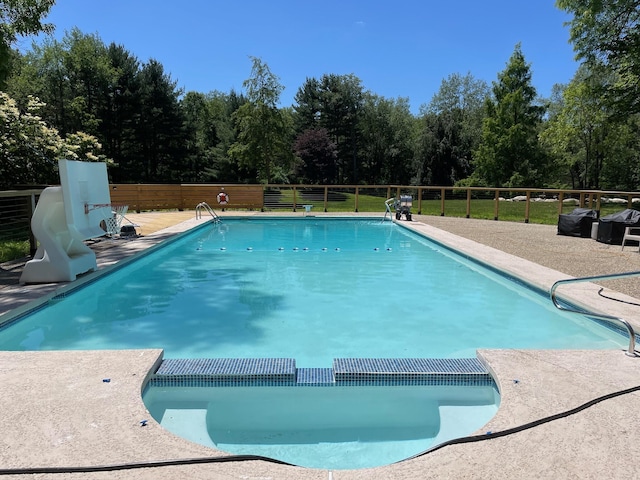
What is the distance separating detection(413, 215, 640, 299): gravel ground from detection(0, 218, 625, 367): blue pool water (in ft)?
3.56

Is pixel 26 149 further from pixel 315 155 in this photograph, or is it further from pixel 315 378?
pixel 315 155

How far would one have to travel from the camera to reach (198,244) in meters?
10.9

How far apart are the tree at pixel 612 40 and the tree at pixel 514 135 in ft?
39.0

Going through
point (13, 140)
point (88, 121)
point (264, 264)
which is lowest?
point (264, 264)

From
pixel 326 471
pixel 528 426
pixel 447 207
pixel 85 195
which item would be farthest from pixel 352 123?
pixel 326 471

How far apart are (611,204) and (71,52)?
3339 cm

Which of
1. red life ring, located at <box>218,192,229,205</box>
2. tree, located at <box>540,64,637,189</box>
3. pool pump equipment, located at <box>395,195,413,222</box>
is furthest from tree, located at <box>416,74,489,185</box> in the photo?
red life ring, located at <box>218,192,229,205</box>

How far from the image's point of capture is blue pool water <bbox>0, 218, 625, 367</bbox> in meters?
4.56

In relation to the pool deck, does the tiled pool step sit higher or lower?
lower

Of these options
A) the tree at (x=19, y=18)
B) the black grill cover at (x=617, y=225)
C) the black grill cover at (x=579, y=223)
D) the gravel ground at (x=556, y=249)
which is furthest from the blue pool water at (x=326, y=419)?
the black grill cover at (x=579, y=223)

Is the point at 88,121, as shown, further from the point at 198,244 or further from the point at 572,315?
the point at 572,315

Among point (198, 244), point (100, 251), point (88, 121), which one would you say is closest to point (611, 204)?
point (198, 244)

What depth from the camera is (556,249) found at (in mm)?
Result: 9117

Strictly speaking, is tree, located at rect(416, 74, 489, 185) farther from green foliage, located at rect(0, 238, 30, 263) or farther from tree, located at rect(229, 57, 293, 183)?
green foliage, located at rect(0, 238, 30, 263)
